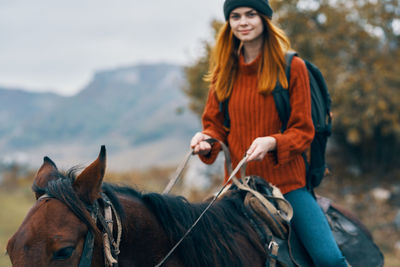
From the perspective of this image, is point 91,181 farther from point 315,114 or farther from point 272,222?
point 315,114

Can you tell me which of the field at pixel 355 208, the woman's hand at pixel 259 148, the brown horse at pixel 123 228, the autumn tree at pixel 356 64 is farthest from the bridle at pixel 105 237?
the autumn tree at pixel 356 64

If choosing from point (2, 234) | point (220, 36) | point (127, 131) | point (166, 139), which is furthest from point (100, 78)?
point (220, 36)

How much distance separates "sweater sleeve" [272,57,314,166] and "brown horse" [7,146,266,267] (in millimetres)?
409

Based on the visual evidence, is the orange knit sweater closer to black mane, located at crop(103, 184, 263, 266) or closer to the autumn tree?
black mane, located at crop(103, 184, 263, 266)

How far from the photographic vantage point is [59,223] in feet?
5.04

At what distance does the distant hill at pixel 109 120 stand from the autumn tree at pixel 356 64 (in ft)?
108

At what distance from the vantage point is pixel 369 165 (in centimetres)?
1074

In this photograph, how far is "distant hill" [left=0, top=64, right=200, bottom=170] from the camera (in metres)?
53.9

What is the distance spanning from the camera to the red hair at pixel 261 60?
2.46m

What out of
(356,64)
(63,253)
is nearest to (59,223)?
(63,253)

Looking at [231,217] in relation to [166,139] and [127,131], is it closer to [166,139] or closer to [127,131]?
[166,139]

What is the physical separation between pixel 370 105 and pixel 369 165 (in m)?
2.16

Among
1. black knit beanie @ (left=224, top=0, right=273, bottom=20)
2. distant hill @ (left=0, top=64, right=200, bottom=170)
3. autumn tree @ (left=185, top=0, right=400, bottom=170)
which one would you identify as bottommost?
distant hill @ (left=0, top=64, right=200, bottom=170)

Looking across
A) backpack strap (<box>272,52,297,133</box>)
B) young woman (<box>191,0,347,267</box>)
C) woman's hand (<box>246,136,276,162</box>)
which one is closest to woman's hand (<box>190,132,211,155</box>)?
young woman (<box>191,0,347,267</box>)
